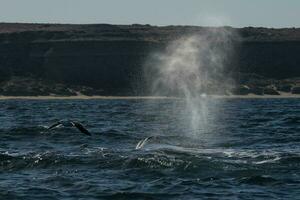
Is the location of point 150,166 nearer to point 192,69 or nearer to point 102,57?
point 192,69

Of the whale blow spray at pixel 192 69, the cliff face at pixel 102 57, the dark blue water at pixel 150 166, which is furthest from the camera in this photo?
the cliff face at pixel 102 57

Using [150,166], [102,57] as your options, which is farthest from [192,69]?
[150,166]

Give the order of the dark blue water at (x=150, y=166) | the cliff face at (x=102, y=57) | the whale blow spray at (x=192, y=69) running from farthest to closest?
the cliff face at (x=102, y=57) < the whale blow spray at (x=192, y=69) < the dark blue water at (x=150, y=166)

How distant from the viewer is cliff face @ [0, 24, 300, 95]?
167000 mm

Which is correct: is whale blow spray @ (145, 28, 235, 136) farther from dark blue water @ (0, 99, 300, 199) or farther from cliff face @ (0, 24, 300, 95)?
dark blue water @ (0, 99, 300, 199)

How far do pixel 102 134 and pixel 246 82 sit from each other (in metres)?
118

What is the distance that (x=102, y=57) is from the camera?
172 metres

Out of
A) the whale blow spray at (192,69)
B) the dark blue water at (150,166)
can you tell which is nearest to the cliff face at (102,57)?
the whale blow spray at (192,69)

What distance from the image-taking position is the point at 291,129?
180ft

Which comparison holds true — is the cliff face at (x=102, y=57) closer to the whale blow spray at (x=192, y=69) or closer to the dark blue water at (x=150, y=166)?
the whale blow spray at (x=192, y=69)

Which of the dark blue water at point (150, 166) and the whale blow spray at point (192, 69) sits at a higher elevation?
the whale blow spray at point (192, 69)

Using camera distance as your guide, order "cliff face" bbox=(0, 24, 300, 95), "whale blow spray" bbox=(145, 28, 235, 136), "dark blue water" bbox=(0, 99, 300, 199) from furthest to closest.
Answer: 1. "cliff face" bbox=(0, 24, 300, 95)
2. "whale blow spray" bbox=(145, 28, 235, 136)
3. "dark blue water" bbox=(0, 99, 300, 199)

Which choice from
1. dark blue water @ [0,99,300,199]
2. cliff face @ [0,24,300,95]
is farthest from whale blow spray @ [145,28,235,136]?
dark blue water @ [0,99,300,199]

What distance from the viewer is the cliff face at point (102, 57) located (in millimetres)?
167000
